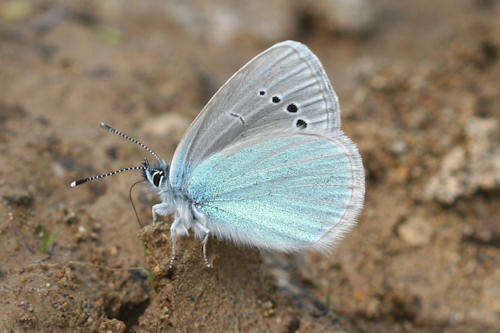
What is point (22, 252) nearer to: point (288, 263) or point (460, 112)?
point (288, 263)

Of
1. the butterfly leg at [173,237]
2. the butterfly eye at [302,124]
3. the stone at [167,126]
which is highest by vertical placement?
the butterfly eye at [302,124]

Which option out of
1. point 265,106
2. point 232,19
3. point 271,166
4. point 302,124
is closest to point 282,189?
point 271,166

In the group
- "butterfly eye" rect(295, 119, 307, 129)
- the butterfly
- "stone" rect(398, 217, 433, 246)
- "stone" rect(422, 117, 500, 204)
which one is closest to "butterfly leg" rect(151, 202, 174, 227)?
the butterfly

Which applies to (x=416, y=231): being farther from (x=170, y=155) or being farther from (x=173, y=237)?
(x=173, y=237)

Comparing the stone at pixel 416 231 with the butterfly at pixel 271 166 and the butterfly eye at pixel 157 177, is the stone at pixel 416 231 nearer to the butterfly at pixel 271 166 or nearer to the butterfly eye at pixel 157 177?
the butterfly at pixel 271 166

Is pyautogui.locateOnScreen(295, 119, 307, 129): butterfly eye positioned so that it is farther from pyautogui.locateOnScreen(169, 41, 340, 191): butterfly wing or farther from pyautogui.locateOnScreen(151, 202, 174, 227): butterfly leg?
pyautogui.locateOnScreen(151, 202, 174, 227): butterfly leg

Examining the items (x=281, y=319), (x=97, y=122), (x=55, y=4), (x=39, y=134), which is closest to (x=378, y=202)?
(x=281, y=319)

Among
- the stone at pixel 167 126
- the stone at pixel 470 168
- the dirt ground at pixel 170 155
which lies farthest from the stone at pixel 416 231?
the stone at pixel 167 126

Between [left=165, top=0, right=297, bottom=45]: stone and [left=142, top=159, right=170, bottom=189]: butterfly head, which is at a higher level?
[left=142, top=159, right=170, bottom=189]: butterfly head
